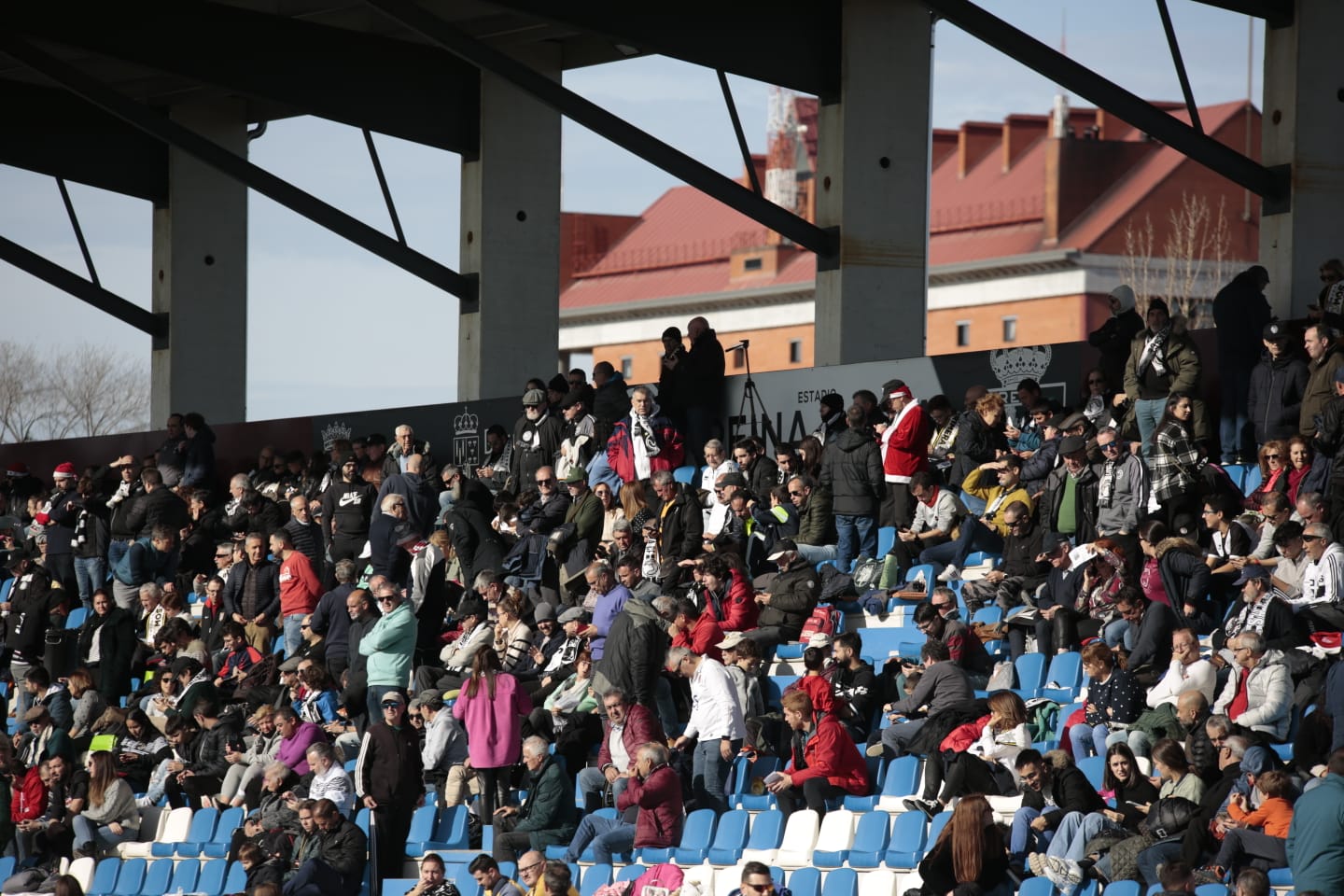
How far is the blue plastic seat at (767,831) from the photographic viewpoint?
12820 mm

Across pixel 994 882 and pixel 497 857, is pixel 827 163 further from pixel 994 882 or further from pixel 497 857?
pixel 994 882

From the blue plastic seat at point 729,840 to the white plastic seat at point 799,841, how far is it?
0.10 m

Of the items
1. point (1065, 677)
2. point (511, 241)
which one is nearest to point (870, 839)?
point (1065, 677)

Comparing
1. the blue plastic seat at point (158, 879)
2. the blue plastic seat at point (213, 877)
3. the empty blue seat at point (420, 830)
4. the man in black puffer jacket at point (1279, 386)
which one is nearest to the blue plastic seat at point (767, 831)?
the empty blue seat at point (420, 830)

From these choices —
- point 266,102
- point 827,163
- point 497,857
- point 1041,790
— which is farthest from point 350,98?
point 1041,790

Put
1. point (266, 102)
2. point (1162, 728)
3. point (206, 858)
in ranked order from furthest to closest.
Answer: point (266, 102), point (206, 858), point (1162, 728)

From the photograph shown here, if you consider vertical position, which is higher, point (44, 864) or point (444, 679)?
point (444, 679)

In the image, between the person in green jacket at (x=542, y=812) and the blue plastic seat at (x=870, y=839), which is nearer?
the blue plastic seat at (x=870, y=839)

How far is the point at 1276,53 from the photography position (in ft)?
61.2

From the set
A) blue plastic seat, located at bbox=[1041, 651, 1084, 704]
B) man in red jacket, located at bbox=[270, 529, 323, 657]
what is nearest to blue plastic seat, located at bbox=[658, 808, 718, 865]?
blue plastic seat, located at bbox=[1041, 651, 1084, 704]

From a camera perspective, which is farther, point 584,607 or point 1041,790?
point 584,607

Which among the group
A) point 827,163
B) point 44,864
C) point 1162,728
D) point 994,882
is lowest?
point 44,864

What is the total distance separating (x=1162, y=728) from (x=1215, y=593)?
193cm

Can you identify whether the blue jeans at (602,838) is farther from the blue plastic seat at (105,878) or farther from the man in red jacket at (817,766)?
the blue plastic seat at (105,878)
